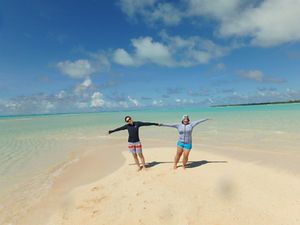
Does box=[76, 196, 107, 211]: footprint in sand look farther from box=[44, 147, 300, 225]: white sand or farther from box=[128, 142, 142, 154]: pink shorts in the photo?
box=[128, 142, 142, 154]: pink shorts

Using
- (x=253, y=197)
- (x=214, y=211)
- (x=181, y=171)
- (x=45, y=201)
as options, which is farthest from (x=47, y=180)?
(x=253, y=197)

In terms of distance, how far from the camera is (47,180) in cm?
830

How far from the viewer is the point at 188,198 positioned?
5.84 metres

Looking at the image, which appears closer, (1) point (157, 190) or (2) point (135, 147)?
(1) point (157, 190)

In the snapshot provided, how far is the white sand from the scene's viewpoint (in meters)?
4.96

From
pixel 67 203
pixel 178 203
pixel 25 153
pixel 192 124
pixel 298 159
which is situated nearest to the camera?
pixel 178 203

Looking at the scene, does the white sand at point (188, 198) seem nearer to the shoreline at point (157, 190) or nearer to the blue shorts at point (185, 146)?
the shoreline at point (157, 190)

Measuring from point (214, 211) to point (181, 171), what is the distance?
2.96 metres

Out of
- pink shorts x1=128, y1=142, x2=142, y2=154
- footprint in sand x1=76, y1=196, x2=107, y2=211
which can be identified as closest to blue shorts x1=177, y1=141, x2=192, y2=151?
pink shorts x1=128, y1=142, x2=142, y2=154

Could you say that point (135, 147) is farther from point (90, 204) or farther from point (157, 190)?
point (90, 204)

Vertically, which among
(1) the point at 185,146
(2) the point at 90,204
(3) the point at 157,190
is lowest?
(2) the point at 90,204

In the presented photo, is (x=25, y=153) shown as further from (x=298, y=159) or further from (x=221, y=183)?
(x=298, y=159)

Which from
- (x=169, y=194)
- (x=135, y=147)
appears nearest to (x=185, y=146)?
(x=135, y=147)

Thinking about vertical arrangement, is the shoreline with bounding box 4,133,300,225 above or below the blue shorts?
below
